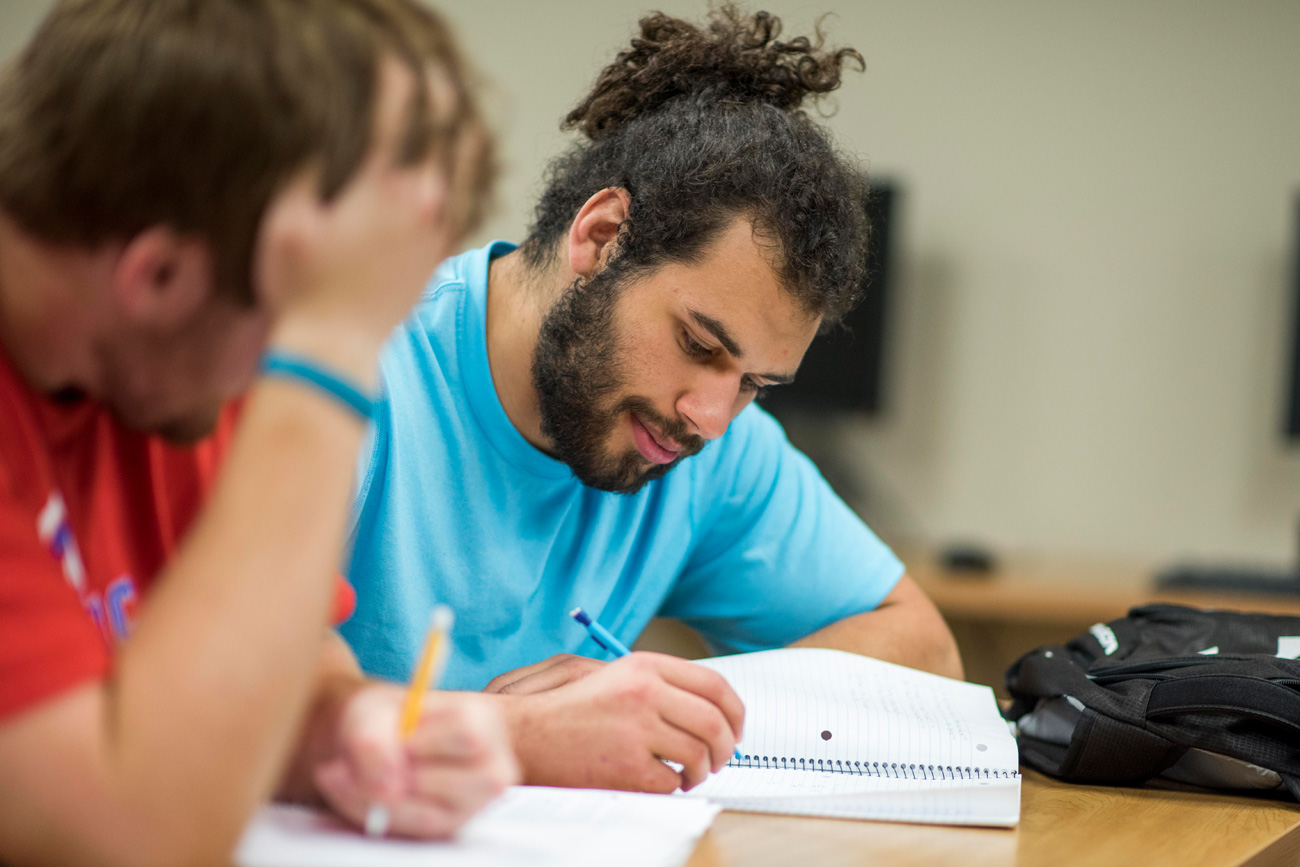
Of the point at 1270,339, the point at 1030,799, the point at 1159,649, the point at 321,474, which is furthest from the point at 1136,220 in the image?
the point at 321,474

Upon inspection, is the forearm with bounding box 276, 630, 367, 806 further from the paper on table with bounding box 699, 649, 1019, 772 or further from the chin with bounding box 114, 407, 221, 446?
the paper on table with bounding box 699, 649, 1019, 772

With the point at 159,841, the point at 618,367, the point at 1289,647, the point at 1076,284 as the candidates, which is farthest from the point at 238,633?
the point at 1076,284

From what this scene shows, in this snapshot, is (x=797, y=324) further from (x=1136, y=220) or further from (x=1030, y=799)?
(x=1136, y=220)

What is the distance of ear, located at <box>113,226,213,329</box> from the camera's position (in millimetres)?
552

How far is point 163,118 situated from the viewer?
536 millimetres

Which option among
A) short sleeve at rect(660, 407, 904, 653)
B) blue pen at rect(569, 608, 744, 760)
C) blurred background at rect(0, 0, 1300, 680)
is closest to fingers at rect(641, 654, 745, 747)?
blue pen at rect(569, 608, 744, 760)

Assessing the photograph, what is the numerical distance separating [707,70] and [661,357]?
13.7 inches

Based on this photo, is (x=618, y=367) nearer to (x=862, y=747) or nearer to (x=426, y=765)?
(x=862, y=747)

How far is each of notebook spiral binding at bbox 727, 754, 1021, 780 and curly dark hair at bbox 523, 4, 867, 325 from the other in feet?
1.44

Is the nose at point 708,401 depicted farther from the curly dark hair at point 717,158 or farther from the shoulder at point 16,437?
the shoulder at point 16,437

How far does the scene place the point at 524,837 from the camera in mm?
641

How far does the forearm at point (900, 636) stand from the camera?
1.27 metres

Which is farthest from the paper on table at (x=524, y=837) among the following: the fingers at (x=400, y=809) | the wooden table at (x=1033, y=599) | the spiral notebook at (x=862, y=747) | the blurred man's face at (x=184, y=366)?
the wooden table at (x=1033, y=599)

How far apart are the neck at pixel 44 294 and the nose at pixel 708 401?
0.64 meters
